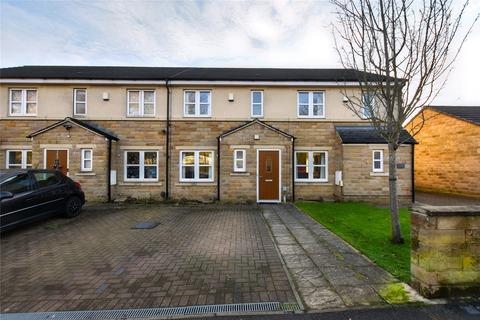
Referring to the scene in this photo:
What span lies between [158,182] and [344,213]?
938 centimetres

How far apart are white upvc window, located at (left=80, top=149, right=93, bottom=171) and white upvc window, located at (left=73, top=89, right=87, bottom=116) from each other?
8.29 feet

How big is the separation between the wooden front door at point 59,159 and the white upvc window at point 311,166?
11.9 metres

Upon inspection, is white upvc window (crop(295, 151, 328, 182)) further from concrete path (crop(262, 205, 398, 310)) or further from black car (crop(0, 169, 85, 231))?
black car (crop(0, 169, 85, 231))

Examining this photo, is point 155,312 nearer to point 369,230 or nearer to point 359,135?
point 369,230

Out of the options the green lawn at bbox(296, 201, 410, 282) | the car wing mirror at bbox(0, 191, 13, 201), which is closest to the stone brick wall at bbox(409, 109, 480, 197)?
the green lawn at bbox(296, 201, 410, 282)

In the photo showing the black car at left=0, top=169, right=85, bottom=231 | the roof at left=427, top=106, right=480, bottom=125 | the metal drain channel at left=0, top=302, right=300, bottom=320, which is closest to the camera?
the metal drain channel at left=0, top=302, right=300, bottom=320

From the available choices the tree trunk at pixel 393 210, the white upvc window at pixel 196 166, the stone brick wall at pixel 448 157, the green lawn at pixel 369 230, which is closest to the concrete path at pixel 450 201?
the stone brick wall at pixel 448 157

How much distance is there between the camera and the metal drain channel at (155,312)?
11.1 ft

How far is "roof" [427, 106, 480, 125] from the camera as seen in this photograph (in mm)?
15167

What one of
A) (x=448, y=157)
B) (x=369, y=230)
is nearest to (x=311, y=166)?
(x=369, y=230)

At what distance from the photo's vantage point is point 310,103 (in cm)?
1424

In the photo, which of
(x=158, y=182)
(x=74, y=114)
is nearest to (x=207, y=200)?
(x=158, y=182)

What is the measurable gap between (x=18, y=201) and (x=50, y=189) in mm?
1259

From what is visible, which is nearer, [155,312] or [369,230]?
[155,312]
